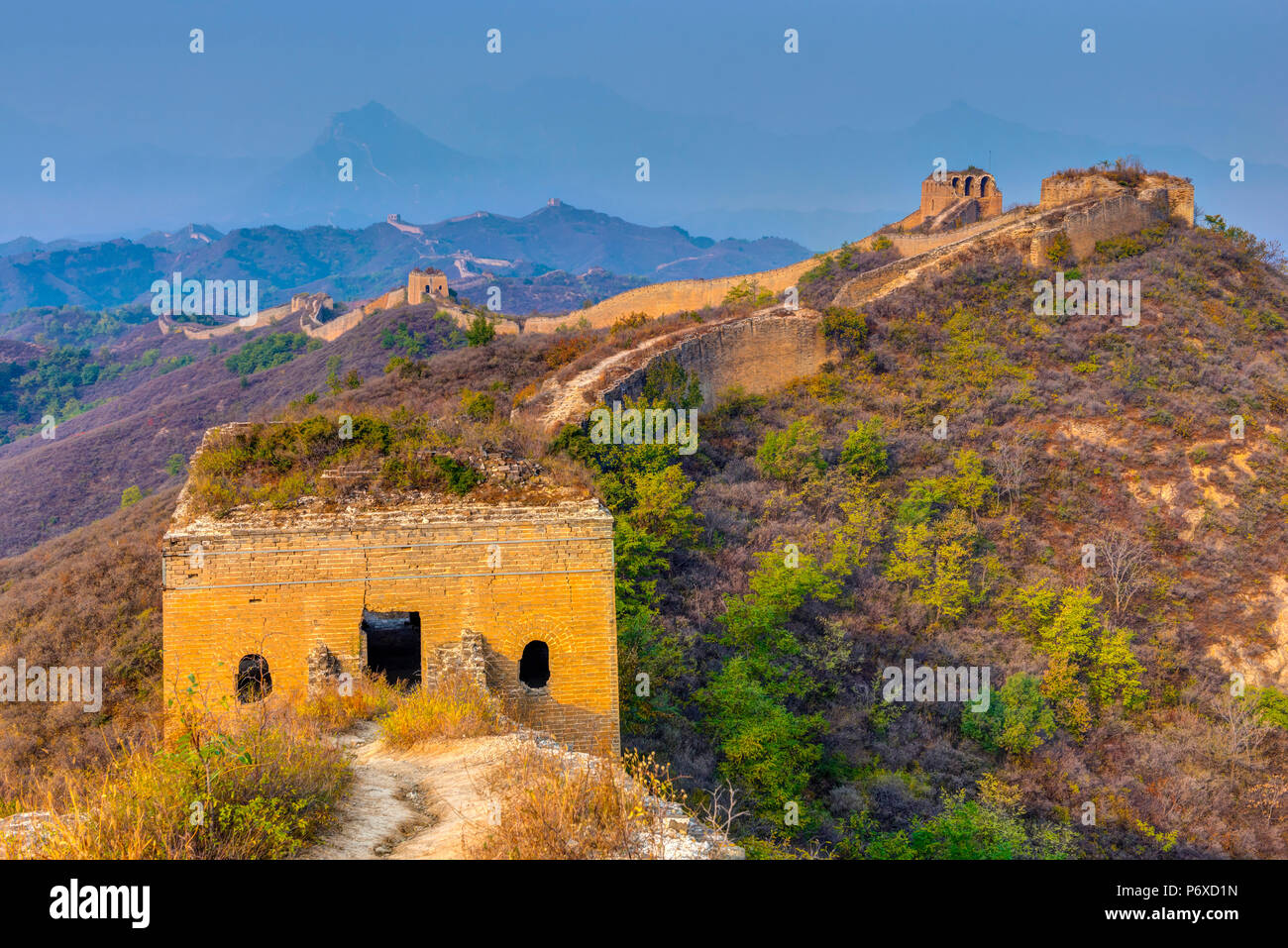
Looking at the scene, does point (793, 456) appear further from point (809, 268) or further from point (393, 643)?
point (809, 268)

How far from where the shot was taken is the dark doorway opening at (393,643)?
11203 millimetres

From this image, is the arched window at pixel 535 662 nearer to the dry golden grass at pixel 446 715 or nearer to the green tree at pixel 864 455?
the dry golden grass at pixel 446 715

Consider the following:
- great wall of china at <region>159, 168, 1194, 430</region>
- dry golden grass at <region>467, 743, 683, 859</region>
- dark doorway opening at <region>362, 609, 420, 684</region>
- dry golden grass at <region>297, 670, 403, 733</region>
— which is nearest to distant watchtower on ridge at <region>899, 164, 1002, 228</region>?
great wall of china at <region>159, 168, 1194, 430</region>

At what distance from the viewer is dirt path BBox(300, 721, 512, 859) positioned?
5.44m

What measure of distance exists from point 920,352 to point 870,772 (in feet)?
63.9

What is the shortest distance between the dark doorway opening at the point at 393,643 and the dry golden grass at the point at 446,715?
258 centimetres

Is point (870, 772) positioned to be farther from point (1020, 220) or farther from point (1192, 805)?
point (1020, 220)

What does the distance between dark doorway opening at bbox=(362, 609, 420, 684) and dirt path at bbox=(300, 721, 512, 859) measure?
3.02 meters

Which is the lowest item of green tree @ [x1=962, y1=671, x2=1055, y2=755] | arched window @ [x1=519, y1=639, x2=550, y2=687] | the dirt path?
green tree @ [x1=962, y1=671, x2=1055, y2=755]

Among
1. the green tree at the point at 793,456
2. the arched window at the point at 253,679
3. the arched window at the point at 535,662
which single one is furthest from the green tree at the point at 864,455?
the arched window at the point at 253,679

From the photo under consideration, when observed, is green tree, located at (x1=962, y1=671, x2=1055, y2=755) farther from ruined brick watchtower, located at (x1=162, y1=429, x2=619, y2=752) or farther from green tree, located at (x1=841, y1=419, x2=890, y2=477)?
green tree, located at (x1=841, y1=419, x2=890, y2=477)

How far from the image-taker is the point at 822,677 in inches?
600

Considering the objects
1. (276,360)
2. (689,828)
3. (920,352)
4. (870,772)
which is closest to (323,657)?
(689,828)

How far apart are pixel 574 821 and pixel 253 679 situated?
5.48 m
